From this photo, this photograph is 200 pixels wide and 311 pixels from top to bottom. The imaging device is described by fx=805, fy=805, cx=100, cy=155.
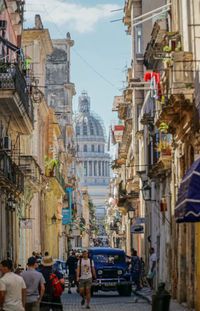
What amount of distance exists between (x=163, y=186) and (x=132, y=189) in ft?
55.6

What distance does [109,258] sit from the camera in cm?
2691

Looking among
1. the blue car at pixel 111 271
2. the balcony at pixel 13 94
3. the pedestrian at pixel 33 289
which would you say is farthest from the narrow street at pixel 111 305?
the pedestrian at pixel 33 289

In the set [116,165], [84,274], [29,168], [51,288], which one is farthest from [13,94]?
[116,165]

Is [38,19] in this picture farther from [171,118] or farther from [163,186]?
[171,118]

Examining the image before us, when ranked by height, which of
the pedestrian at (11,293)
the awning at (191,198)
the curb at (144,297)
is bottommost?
the curb at (144,297)

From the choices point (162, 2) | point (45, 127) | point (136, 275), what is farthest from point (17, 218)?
point (45, 127)

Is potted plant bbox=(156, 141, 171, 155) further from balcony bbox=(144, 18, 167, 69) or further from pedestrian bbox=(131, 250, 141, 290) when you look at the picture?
pedestrian bbox=(131, 250, 141, 290)

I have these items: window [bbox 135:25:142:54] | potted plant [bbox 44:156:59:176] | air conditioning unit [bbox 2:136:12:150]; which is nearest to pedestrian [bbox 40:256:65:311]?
air conditioning unit [bbox 2:136:12:150]

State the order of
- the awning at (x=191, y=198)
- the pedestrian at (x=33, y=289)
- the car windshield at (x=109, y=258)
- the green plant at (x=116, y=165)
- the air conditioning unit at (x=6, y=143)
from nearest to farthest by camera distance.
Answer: the pedestrian at (x=33, y=289) → the awning at (x=191, y=198) → the car windshield at (x=109, y=258) → the air conditioning unit at (x=6, y=143) → the green plant at (x=116, y=165)

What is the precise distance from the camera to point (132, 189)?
43625mm

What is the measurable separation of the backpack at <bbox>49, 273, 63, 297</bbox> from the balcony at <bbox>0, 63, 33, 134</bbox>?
8361 mm

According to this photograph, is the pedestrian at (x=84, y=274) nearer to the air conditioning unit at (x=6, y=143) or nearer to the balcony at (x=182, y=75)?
the balcony at (x=182, y=75)

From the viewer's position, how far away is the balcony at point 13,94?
21547mm

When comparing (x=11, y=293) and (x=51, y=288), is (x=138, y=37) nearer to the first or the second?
(x=51, y=288)
